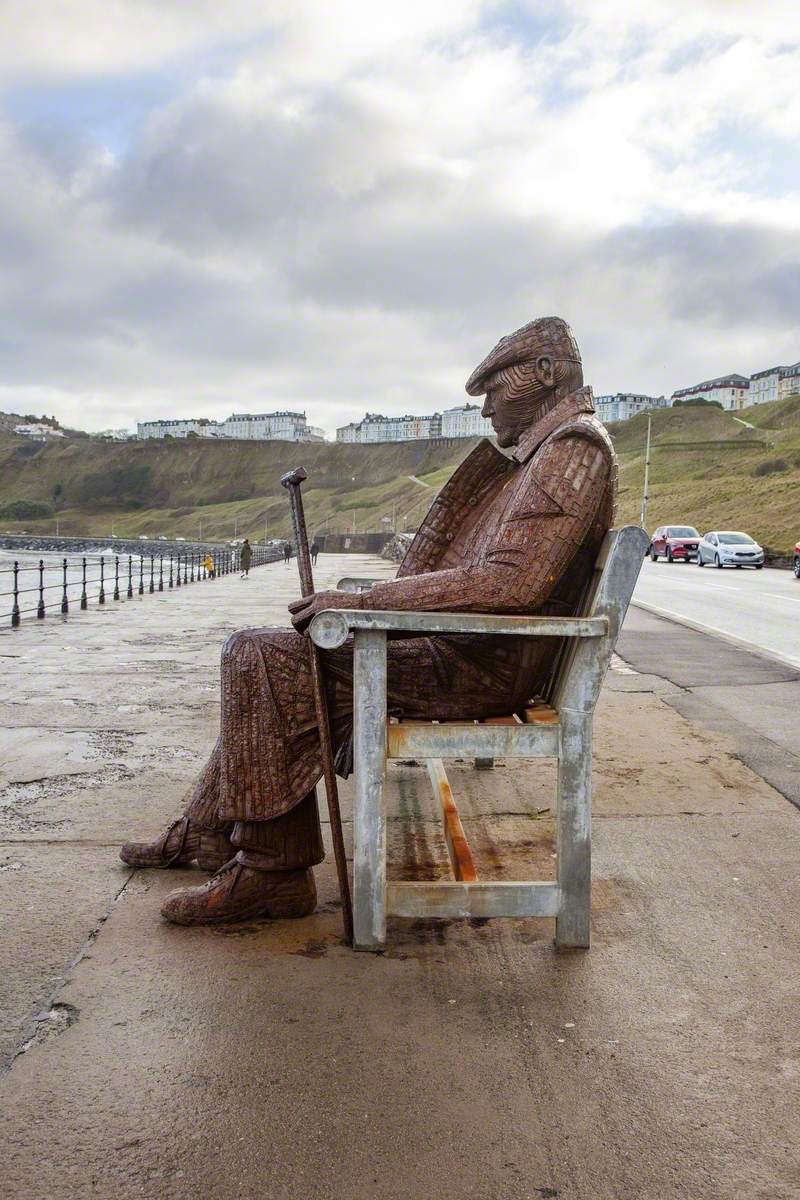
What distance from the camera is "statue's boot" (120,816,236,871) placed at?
10.9 ft

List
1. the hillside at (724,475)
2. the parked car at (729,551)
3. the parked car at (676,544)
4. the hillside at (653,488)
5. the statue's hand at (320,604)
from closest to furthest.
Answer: the statue's hand at (320,604), the parked car at (729,551), the parked car at (676,544), the hillside at (724,475), the hillside at (653,488)

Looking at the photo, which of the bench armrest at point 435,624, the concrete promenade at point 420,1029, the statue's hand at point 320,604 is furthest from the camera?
the statue's hand at point 320,604

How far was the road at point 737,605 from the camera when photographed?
11.7m

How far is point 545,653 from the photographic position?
3000 millimetres

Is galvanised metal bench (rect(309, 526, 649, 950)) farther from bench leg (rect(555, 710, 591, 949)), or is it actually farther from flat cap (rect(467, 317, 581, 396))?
flat cap (rect(467, 317, 581, 396))

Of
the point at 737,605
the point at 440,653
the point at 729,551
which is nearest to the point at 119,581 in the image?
the point at 729,551

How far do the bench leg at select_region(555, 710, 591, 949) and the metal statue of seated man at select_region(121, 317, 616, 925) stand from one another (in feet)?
0.87

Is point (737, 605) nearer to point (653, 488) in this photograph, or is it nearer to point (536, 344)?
point (536, 344)

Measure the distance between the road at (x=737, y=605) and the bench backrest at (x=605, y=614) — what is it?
22.9 feet

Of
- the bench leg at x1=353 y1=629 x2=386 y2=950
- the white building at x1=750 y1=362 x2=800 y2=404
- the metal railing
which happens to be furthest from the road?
the white building at x1=750 y1=362 x2=800 y2=404

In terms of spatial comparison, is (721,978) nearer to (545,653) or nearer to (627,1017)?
(627,1017)

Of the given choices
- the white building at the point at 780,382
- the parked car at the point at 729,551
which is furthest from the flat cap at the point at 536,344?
the white building at the point at 780,382

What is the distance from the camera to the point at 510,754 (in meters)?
2.85

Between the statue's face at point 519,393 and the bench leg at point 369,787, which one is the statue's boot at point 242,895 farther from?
the statue's face at point 519,393
